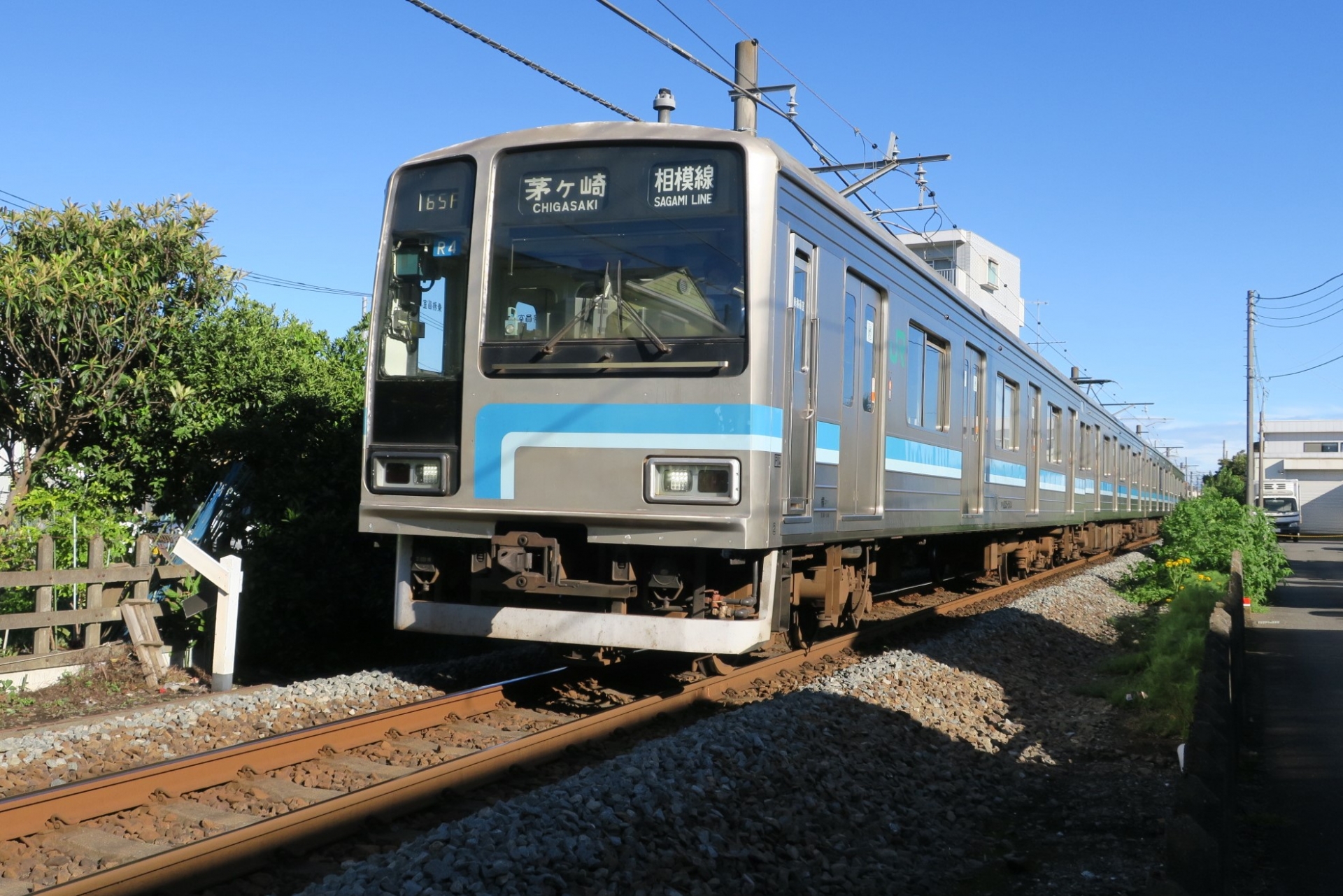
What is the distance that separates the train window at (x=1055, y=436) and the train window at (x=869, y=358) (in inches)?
316

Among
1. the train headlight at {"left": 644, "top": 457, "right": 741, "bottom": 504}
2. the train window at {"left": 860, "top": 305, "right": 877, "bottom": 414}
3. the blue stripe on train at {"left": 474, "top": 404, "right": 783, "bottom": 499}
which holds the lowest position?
the train headlight at {"left": 644, "top": 457, "right": 741, "bottom": 504}

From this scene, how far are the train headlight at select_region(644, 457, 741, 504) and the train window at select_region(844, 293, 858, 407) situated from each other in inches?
66.0

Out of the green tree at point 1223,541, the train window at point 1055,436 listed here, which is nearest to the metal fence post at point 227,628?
the train window at point 1055,436

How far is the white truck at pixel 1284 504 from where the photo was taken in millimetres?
53125

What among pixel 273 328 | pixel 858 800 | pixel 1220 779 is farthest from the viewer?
pixel 273 328

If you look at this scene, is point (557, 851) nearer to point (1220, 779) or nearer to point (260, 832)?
point (260, 832)

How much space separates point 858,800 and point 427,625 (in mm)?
2630

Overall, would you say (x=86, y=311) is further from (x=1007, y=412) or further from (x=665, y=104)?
(x=1007, y=412)

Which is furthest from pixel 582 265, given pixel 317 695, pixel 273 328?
pixel 273 328

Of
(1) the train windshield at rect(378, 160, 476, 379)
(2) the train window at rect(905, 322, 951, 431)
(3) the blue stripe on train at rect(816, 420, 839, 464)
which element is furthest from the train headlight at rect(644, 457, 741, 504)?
(2) the train window at rect(905, 322, 951, 431)

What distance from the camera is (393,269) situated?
22.7 ft

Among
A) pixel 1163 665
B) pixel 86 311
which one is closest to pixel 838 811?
pixel 1163 665

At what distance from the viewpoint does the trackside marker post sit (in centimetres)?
781

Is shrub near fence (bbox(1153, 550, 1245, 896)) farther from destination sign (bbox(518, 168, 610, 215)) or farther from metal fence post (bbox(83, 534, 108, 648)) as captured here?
metal fence post (bbox(83, 534, 108, 648))
